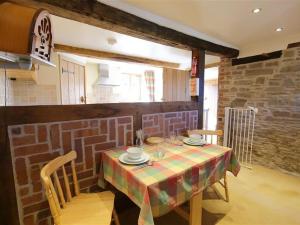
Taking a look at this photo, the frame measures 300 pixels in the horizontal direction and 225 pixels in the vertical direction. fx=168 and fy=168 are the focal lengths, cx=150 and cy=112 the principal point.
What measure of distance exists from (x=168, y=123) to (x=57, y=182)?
136 cm

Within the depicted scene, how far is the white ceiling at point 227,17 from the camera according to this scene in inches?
66.6

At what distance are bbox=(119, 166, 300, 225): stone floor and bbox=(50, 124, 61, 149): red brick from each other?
99 cm

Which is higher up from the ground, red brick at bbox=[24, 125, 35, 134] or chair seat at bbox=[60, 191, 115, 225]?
red brick at bbox=[24, 125, 35, 134]

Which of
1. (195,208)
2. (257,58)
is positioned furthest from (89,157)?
(257,58)

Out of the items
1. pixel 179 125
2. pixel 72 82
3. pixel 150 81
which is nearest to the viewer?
pixel 179 125

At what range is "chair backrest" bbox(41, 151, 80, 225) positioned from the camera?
1020mm

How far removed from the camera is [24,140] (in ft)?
4.04

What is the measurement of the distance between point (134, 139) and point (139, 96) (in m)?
3.83

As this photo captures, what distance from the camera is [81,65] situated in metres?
3.77

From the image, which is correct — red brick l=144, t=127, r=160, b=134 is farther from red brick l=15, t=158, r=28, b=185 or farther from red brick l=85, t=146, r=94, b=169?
red brick l=15, t=158, r=28, b=185

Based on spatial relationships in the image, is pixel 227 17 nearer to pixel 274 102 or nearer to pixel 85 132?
pixel 274 102

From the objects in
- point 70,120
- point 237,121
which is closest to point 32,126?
point 70,120

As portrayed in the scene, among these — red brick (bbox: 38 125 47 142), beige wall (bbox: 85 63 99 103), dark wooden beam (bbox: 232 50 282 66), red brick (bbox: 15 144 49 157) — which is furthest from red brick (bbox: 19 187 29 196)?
dark wooden beam (bbox: 232 50 282 66)

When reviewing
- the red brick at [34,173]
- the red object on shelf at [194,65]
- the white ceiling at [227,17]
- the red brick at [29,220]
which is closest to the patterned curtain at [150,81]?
the white ceiling at [227,17]
